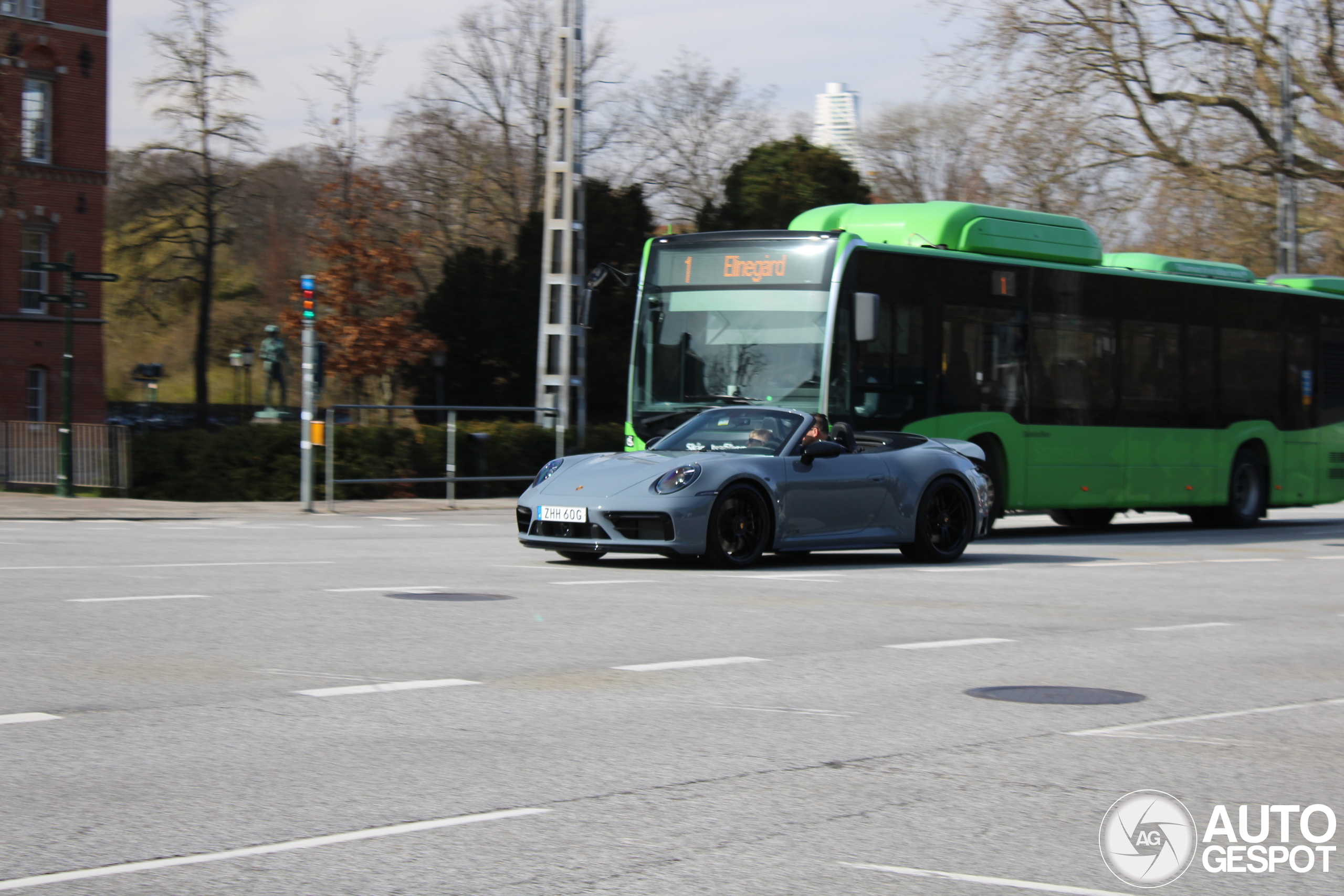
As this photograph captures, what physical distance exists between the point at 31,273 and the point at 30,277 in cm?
16

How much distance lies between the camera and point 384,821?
16.1 ft

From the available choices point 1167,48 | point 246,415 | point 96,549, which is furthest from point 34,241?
point 96,549

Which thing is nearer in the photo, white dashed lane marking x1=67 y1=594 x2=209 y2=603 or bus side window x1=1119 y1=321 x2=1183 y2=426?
white dashed lane marking x1=67 y1=594 x2=209 y2=603

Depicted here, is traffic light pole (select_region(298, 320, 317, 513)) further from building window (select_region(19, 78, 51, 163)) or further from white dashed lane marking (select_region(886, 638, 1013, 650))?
building window (select_region(19, 78, 51, 163))

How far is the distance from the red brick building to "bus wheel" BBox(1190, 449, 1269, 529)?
3276 centimetres

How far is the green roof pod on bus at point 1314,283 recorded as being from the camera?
80.9 feet

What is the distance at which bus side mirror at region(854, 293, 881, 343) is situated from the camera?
17469 mm

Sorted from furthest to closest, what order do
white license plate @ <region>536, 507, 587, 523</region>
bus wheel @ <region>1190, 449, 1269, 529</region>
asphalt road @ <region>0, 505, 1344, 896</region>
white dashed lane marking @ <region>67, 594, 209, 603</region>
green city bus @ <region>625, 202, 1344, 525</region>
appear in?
bus wheel @ <region>1190, 449, 1269, 529</region>, green city bus @ <region>625, 202, 1344, 525</region>, white license plate @ <region>536, 507, 587, 523</region>, white dashed lane marking @ <region>67, 594, 209, 603</region>, asphalt road @ <region>0, 505, 1344, 896</region>

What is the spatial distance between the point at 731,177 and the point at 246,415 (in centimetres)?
1871

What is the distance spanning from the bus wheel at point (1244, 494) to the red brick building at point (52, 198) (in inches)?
1290

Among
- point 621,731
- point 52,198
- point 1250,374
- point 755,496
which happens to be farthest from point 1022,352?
point 52,198

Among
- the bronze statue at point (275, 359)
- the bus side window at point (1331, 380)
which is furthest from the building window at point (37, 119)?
the bus side window at point (1331, 380)

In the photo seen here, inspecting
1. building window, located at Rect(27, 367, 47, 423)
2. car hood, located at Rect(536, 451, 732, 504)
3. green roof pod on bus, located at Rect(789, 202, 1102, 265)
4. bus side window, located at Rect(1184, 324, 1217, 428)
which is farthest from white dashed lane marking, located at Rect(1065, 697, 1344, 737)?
building window, located at Rect(27, 367, 47, 423)

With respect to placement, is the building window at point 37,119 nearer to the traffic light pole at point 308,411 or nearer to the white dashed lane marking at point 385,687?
the traffic light pole at point 308,411
